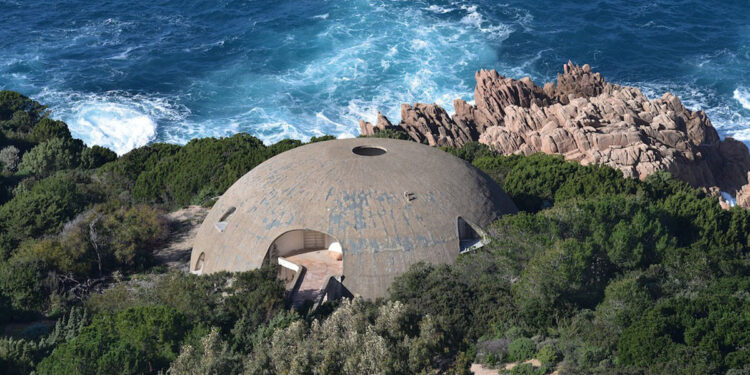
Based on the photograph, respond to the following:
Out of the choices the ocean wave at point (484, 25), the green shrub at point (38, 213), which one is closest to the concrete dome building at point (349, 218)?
the green shrub at point (38, 213)

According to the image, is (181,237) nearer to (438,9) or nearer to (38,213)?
(38,213)

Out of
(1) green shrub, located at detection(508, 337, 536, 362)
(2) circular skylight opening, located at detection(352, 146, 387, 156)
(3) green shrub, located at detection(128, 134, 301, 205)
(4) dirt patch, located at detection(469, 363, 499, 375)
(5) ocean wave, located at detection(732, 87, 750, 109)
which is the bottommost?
(5) ocean wave, located at detection(732, 87, 750, 109)

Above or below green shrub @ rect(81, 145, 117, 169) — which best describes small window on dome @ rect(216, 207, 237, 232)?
above

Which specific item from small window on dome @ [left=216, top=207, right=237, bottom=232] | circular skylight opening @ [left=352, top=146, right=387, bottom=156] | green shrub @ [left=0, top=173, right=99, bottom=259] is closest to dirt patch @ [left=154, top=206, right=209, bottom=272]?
small window on dome @ [left=216, top=207, right=237, bottom=232]

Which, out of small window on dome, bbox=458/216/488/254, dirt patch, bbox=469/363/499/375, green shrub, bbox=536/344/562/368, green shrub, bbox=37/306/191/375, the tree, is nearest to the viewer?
green shrub, bbox=37/306/191/375

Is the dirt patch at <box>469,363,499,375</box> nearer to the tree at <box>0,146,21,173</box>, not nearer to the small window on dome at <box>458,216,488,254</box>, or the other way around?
the small window on dome at <box>458,216,488,254</box>

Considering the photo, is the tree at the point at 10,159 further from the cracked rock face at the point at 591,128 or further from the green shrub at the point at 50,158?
the cracked rock face at the point at 591,128

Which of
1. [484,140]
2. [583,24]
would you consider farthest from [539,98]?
[583,24]
